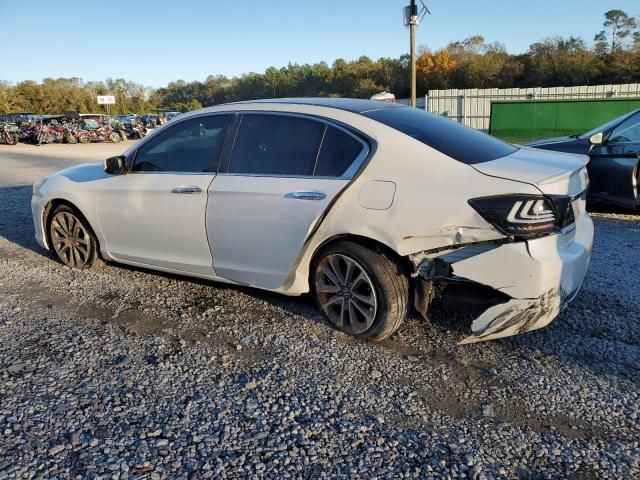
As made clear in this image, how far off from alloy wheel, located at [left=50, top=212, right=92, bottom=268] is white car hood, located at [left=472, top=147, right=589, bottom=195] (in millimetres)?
3799

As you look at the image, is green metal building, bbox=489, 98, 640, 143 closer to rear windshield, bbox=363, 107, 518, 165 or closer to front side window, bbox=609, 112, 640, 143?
front side window, bbox=609, 112, 640, 143

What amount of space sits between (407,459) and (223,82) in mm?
107625

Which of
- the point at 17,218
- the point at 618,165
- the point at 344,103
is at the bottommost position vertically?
the point at 17,218

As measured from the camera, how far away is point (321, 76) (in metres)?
89.6

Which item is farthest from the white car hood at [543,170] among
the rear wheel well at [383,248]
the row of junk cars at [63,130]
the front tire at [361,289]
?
the row of junk cars at [63,130]

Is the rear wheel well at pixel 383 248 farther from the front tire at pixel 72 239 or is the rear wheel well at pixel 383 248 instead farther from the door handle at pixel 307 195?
the front tire at pixel 72 239

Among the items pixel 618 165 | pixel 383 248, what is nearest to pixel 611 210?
pixel 618 165

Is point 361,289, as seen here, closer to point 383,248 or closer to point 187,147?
point 383,248

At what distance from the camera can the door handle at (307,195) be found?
11.4ft

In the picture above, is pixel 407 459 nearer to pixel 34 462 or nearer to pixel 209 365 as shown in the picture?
pixel 209 365

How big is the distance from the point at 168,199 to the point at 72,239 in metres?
1.60

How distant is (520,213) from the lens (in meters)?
2.93

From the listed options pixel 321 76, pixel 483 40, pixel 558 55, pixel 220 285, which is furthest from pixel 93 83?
pixel 220 285

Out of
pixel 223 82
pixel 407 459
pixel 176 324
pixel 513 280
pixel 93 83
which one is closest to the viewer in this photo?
pixel 407 459
